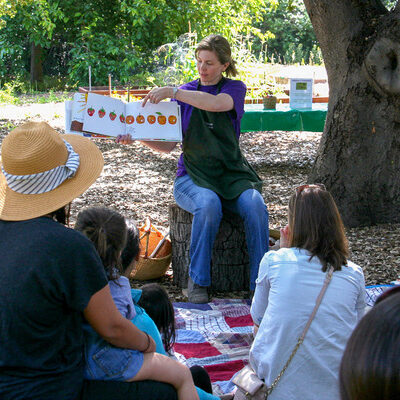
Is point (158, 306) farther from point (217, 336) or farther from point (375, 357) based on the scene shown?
point (375, 357)

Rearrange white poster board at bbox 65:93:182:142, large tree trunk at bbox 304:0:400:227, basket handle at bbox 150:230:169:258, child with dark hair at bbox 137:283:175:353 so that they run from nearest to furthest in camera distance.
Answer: child with dark hair at bbox 137:283:175:353 < white poster board at bbox 65:93:182:142 < basket handle at bbox 150:230:169:258 < large tree trunk at bbox 304:0:400:227

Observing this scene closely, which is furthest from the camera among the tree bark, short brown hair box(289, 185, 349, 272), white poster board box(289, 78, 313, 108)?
the tree bark

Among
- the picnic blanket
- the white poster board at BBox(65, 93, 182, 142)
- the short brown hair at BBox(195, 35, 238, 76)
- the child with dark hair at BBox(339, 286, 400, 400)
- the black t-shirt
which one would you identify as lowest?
the picnic blanket

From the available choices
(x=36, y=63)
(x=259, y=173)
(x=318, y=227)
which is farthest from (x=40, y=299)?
(x=36, y=63)

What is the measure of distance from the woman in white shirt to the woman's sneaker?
1.51 metres

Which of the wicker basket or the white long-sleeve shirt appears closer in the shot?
the white long-sleeve shirt

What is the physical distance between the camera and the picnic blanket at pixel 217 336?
10.3 ft

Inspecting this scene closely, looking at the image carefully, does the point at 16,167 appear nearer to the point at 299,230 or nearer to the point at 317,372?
the point at 299,230

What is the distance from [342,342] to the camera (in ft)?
7.37

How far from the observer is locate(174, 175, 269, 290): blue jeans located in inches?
149

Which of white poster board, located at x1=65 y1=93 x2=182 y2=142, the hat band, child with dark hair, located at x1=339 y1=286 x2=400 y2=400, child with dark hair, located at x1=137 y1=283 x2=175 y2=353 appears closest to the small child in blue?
the hat band

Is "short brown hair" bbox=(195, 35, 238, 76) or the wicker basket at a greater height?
"short brown hair" bbox=(195, 35, 238, 76)

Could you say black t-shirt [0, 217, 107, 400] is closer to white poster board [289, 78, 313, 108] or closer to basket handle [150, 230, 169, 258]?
basket handle [150, 230, 169, 258]

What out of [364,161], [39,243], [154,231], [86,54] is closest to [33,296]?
[39,243]
